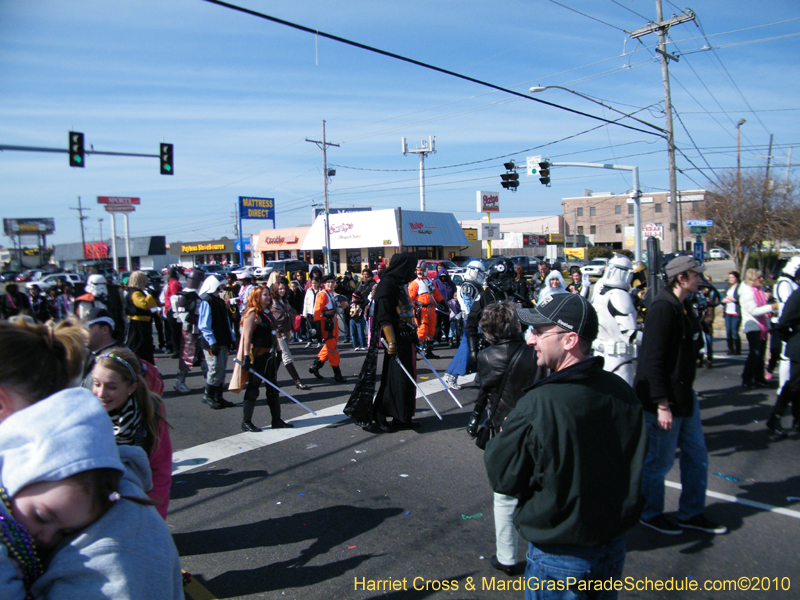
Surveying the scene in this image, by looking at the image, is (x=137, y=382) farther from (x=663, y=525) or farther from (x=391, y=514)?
(x=663, y=525)

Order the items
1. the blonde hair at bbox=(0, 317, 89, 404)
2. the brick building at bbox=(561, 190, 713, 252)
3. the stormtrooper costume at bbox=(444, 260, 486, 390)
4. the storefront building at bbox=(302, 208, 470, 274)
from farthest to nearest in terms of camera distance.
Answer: the brick building at bbox=(561, 190, 713, 252) < the storefront building at bbox=(302, 208, 470, 274) < the stormtrooper costume at bbox=(444, 260, 486, 390) < the blonde hair at bbox=(0, 317, 89, 404)

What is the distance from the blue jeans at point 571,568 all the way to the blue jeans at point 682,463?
6.62 feet

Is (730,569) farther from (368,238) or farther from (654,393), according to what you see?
(368,238)

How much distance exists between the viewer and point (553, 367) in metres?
2.28

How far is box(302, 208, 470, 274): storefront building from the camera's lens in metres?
42.2

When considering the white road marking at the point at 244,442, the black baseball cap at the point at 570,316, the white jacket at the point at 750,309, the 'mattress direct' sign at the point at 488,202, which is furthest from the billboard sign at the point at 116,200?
the black baseball cap at the point at 570,316

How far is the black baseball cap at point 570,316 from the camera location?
7.22 ft

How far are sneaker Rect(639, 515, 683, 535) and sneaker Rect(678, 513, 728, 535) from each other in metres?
0.08

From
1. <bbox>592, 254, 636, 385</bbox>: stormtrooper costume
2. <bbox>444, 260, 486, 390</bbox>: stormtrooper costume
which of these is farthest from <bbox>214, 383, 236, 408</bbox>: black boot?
<bbox>592, 254, 636, 385</bbox>: stormtrooper costume

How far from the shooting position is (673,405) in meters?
3.82

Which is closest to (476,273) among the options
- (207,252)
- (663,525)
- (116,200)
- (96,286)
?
(663,525)

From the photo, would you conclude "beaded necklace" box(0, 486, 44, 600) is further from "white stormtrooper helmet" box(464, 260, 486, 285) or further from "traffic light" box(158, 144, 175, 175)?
"traffic light" box(158, 144, 175, 175)

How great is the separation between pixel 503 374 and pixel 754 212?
1151 inches

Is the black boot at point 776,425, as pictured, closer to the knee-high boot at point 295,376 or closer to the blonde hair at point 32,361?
the knee-high boot at point 295,376
